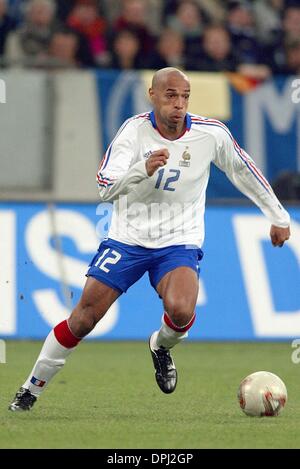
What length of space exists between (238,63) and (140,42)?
1.37 meters

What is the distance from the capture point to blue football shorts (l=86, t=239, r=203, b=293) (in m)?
8.25

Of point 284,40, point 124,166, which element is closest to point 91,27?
point 284,40

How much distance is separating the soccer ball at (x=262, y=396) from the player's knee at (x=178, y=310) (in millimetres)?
586

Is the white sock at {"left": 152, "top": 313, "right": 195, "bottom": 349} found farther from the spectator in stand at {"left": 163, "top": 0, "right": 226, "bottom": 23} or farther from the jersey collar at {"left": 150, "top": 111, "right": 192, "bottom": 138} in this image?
the spectator in stand at {"left": 163, "top": 0, "right": 226, "bottom": 23}

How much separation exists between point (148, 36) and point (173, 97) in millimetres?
7884

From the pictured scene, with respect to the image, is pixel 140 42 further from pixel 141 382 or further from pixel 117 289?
pixel 117 289

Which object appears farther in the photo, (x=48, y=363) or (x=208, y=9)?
(x=208, y=9)

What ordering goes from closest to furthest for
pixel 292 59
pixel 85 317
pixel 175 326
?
pixel 85 317, pixel 175 326, pixel 292 59

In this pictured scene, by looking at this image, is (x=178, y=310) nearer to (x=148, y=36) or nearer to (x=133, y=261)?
(x=133, y=261)

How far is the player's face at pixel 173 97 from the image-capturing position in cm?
812

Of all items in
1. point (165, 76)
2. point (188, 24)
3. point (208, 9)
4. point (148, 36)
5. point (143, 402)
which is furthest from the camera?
point (208, 9)

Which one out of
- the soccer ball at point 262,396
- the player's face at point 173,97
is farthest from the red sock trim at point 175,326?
the player's face at point 173,97

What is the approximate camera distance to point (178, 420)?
7.87 meters

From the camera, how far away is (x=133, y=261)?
328 inches
